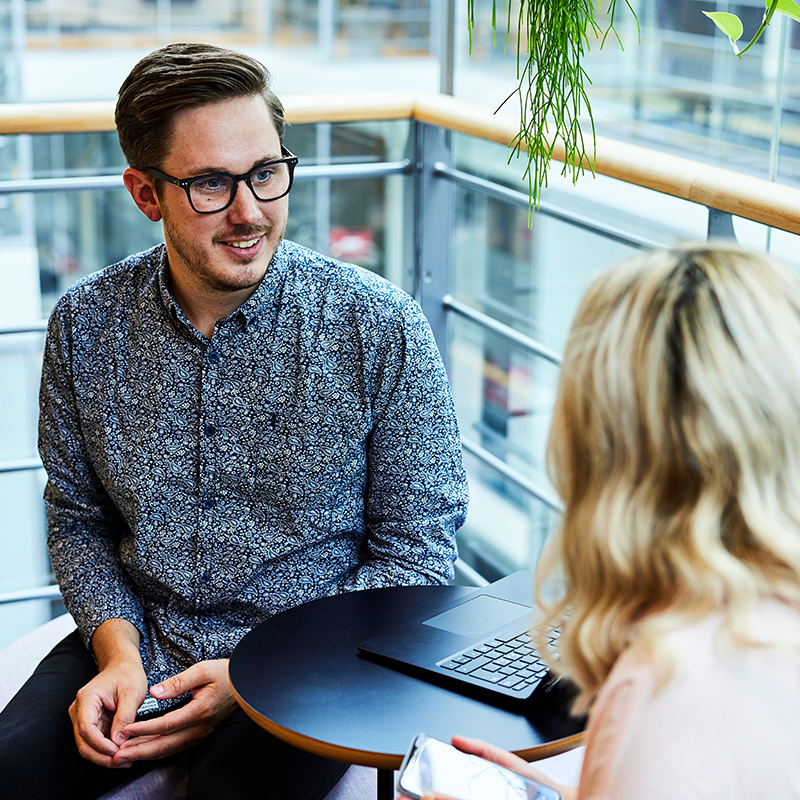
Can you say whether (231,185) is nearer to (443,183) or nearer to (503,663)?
(503,663)

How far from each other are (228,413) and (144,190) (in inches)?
14.2

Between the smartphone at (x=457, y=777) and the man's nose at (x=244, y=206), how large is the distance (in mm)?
777

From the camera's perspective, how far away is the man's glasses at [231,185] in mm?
1444

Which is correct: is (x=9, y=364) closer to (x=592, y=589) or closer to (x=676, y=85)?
(x=676, y=85)

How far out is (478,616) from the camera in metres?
1.26

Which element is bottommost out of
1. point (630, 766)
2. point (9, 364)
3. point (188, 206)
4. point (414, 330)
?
point (9, 364)

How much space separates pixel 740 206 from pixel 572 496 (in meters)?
0.77

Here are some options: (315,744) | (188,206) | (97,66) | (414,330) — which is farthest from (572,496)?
(97,66)

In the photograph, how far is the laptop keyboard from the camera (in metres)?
1.10

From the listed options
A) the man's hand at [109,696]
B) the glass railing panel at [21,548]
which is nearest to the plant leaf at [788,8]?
the man's hand at [109,696]

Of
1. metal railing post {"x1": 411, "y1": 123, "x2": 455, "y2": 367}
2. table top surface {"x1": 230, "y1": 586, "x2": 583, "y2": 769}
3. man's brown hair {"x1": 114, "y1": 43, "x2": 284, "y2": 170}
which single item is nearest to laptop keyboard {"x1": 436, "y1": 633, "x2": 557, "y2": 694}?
table top surface {"x1": 230, "y1": 586, "x2": 583, "y2": 769}

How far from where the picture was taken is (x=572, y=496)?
32.0 inches

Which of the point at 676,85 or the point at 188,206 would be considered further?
the point at 676,85

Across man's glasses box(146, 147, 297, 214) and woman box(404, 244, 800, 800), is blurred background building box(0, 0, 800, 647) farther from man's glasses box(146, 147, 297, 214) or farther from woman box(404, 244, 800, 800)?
woman box(404, 244, 800, 800)
